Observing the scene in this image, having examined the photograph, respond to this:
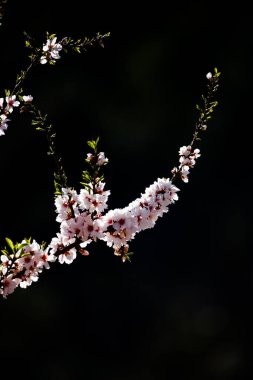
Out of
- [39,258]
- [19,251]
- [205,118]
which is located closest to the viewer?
[19,251]

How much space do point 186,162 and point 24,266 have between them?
53.8 inches

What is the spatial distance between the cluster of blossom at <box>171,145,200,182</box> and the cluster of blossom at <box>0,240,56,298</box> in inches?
43.3

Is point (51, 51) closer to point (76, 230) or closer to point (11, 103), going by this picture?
point (11, 103)

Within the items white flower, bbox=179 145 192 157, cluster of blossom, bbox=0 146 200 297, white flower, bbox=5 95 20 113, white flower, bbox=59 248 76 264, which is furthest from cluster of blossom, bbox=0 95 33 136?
white flower, bbox=179 145 192 157

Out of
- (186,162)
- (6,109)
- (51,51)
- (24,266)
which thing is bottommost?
(24,266)

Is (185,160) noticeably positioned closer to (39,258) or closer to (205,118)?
(205,118)

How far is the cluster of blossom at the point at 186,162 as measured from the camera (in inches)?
119

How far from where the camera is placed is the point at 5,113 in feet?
10.3

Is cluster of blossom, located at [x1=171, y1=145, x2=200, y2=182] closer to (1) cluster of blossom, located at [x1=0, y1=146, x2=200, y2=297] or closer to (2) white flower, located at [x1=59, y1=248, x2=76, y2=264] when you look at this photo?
(1) cluster of blossom, located at [x1=0, y1=146, x2=200, y2=297]

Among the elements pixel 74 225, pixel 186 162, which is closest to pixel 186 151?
pixel 186 162

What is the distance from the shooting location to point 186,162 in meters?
3.06

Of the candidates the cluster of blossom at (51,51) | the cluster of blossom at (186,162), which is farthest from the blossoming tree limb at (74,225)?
the cluster of blossom at (51,51)

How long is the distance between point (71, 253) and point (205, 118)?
1359mm

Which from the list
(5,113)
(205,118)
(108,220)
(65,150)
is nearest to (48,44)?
A: (5,113)
